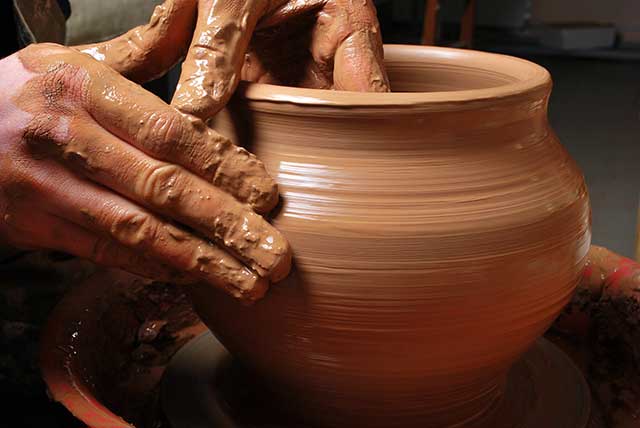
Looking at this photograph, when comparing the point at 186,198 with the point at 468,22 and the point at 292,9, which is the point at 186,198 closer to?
the point at 292,9

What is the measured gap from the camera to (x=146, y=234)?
0.86 metres

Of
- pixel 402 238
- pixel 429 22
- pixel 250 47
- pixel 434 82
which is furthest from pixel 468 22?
pixel 402 238

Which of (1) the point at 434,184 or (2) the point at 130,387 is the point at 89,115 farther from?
(2) the point at 130,387

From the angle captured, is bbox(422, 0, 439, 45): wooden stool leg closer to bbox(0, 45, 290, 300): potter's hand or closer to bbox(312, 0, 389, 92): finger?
bbox(312, 0, 389, 92): finger

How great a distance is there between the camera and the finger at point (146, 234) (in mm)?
859

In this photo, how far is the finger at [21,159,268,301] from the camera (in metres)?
0.86

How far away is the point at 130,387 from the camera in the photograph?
124 centimetres

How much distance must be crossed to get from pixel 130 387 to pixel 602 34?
5.79 meters

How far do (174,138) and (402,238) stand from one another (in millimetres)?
289

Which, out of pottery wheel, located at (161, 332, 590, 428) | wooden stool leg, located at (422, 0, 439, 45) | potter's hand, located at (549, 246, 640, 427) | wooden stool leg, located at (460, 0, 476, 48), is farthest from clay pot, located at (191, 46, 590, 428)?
wooden stool leg, located at (460, 0, 476, 48)

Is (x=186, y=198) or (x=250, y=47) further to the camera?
(x=250, y=47)

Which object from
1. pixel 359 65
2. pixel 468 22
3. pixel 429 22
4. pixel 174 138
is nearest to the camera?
pixel 174 138

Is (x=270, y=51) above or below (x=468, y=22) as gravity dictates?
above

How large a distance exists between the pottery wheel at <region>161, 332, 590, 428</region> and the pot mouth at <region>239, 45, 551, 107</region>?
470mm
